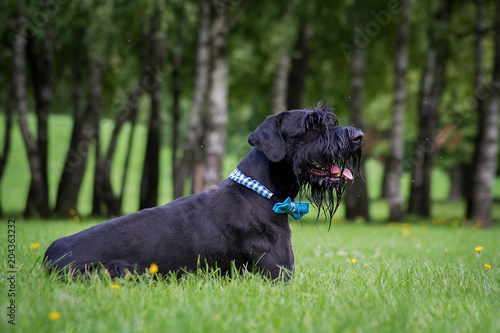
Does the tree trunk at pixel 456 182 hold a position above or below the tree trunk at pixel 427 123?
below

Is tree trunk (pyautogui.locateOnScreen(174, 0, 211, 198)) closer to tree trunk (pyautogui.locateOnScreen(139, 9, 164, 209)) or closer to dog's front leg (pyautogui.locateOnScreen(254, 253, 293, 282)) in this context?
tree trunk (pyautogui.locateOnScreen(139, 9, 164, 209))

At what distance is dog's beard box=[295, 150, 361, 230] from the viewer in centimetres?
369

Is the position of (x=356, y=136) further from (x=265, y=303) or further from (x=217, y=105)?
(x=217, y=105)

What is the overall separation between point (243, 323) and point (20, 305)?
4.10 ft

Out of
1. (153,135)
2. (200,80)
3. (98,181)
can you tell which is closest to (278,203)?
(200,80)

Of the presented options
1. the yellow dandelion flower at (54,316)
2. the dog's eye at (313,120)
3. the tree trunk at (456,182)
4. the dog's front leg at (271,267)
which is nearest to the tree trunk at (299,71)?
the dog's eye at (313,120)

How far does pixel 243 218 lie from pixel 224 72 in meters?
7.45

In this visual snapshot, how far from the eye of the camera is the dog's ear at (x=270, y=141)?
3.51m

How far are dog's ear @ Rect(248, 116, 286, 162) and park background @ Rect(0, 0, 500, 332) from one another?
746mm

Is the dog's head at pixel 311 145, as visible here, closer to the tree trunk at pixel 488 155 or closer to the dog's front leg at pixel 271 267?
the dog's front leg at pixel 271 267

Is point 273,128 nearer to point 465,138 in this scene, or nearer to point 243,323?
A: point 243,323

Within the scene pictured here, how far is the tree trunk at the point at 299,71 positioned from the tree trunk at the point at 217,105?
4171 millimetres

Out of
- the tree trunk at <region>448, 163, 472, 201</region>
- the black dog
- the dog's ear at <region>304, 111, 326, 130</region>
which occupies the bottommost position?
the tree trunk at <region>448, 163, 472, 201</region>

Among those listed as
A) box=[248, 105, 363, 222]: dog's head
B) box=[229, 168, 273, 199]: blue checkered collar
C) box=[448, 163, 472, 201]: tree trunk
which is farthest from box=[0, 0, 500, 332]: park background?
box=[448, 163, 472, 201]: tree trunk
